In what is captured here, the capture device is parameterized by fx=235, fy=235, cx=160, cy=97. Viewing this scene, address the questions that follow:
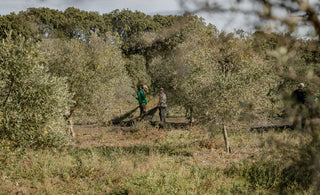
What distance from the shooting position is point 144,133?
49.4ft

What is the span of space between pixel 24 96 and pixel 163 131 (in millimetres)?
9599

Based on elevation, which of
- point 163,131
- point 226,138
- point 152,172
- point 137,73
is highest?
point 137,73

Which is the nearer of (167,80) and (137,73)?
(167,80)

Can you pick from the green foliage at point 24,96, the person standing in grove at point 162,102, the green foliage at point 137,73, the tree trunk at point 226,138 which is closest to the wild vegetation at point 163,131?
the green foliage at point 24,96

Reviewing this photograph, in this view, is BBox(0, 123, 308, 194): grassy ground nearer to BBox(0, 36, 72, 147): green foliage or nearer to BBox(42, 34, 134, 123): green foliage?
BBox(0, 36, 72, 147): green foliage

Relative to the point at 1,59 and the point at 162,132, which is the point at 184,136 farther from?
the point at 1,59

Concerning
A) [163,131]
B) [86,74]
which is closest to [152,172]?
[163,131]

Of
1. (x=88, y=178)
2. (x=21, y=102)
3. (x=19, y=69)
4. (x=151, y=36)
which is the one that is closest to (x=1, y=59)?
(x=19, y=69)

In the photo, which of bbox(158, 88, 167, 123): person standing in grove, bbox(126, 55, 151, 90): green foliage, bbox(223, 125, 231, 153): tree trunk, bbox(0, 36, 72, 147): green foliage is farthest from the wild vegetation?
bbox(126, 55, 151, 90): green foliage

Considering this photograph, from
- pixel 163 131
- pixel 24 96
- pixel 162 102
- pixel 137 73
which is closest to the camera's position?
pixel 24 96

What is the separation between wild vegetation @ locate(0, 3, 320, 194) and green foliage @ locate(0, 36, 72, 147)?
3 cm

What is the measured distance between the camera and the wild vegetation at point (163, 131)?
8.93 feet

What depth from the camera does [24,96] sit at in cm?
680

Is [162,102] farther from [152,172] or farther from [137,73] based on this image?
[137,73]
